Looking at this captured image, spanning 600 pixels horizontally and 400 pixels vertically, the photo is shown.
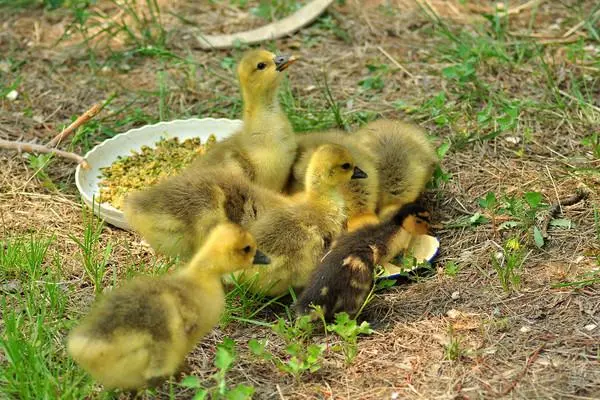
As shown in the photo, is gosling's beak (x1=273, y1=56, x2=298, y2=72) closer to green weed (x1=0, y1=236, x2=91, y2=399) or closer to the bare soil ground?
the bare soil ground

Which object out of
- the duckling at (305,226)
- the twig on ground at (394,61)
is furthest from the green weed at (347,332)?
the twig on ground at (394,61)

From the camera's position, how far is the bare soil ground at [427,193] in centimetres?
341

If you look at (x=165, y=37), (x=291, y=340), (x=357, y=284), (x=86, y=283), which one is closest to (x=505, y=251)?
(x=357, y=284)

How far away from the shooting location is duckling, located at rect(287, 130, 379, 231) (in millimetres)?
4148

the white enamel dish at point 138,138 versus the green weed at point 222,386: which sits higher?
the green weed at point 222,386

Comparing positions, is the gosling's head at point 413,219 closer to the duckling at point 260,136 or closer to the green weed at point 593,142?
the duckling at point 260,136

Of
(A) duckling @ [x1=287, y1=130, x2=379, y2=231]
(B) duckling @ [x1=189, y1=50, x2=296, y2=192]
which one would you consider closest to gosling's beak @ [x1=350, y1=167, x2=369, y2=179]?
(A) duckling @ [x1=287, y1=130, x2=379, y2=231]

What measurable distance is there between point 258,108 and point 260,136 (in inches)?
6.0

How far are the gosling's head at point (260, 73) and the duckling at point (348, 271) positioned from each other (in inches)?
35.8

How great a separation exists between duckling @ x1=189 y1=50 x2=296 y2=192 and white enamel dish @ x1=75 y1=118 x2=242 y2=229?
17.0 inches

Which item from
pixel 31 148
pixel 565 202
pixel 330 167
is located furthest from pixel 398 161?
pixel 31 148

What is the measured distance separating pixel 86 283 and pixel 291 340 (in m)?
1.05

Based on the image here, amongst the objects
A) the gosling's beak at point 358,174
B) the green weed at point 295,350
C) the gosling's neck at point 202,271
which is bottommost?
the green weed at point 295,350

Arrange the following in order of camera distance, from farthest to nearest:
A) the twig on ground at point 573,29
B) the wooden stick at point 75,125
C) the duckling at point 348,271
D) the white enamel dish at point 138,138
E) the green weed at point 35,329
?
the twig on ground at point 573,29 < the wooden stick at point 75,125 < the white enamel dish at point 138,138 < the duckling at point 348,271 < the green weed at point 35,329
